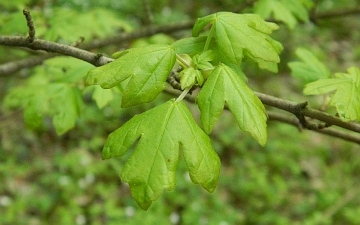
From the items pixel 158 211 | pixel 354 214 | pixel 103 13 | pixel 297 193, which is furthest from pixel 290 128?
pixel 103 13

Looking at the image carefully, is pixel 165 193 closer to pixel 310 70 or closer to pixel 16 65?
pixel 16 65

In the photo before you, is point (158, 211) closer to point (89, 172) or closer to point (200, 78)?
point (89, 172)

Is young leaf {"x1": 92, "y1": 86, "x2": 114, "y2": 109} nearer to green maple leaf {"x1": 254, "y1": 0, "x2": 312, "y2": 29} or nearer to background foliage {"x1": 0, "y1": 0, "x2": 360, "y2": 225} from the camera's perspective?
green maple leaf {"x1": 254, "y1": 0, "x2": 312, "y2": 29}

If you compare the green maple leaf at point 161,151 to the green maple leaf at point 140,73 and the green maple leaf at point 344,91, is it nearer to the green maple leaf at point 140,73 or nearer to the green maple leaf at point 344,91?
the green maple leaf at point 140,73

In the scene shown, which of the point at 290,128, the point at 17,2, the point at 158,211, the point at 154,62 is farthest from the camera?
the point at 290,128

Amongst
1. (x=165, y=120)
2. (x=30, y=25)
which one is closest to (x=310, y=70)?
(x=165, y=120)
